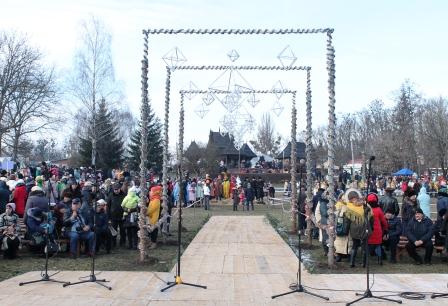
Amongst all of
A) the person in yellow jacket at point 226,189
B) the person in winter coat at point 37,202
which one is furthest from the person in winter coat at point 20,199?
the person in yellow jacket at point 226,189

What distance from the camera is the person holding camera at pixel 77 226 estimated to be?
1342cm

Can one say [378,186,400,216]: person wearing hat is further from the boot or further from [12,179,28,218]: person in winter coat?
[12,179,28,218]: person in winter coat

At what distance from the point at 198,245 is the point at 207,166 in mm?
39818

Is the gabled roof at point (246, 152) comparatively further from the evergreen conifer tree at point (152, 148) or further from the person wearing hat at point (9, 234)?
the person wearing hat at point (9, 234)

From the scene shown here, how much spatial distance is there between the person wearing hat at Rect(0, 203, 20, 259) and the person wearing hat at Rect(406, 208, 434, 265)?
8.86 metres

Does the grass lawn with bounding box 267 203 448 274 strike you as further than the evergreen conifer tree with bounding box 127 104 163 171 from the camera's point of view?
No

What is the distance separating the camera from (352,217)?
40.5 feet

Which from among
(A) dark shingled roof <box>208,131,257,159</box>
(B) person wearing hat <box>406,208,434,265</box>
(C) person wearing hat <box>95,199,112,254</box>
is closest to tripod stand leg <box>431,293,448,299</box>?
(B) person wearing hat <box>406,208,434,265</box>

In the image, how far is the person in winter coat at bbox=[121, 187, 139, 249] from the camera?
1481cm

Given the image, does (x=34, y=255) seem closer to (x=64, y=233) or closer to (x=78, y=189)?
(x=64, y=233)

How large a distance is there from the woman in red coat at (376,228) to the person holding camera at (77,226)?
6396mm

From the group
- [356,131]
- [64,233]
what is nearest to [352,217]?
[64,233]

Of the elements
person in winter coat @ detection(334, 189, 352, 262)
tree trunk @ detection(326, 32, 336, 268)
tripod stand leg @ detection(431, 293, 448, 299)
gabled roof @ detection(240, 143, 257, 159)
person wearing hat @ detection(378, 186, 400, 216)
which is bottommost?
tripod stand leg @ detection(431, 293, 448, 299)

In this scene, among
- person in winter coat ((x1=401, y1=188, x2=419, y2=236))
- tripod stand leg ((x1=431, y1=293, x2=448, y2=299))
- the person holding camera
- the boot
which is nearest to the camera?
tripod stand leg ((x1=431, y1=293, x2=448, y2=299))
